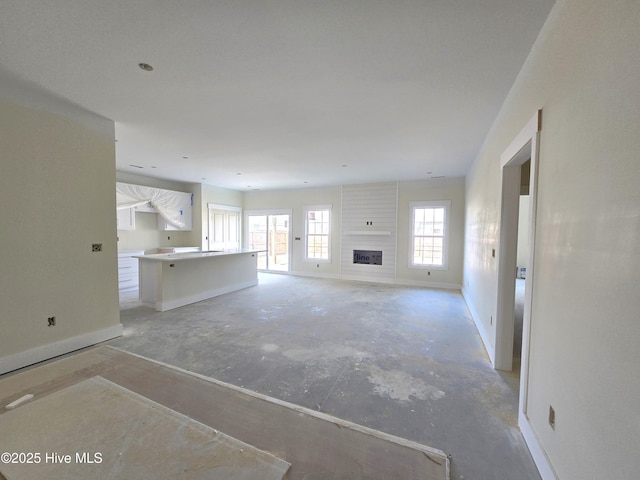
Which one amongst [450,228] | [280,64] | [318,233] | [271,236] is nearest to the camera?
[280,64]

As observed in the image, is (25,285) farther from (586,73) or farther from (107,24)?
(586,73)

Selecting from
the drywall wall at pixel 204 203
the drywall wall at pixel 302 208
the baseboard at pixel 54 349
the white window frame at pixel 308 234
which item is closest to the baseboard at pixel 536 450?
the baseboard at pixel 54 349

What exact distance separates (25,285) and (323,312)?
3617 millimetres

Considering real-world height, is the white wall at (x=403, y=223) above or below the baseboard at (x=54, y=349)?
above

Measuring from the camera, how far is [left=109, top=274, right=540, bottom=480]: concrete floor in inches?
70.8

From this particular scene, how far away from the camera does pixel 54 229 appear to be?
9.20ft

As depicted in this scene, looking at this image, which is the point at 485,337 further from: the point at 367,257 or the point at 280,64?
the point at 367,257

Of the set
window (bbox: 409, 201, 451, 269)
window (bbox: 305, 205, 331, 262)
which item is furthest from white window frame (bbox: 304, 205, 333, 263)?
window (bbox: 409, 201, 451, 269)

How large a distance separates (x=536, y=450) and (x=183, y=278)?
5.05 meters

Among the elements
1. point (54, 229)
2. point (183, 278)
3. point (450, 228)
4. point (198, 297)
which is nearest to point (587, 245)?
point (54, 229)

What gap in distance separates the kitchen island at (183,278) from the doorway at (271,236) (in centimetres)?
258

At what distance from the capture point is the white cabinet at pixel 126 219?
5.95 metres

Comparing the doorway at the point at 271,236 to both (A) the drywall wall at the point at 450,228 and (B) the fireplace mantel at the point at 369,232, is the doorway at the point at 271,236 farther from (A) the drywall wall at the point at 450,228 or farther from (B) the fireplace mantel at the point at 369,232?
(A) the drywall wall at the point at 450,228

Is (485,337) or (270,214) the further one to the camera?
(270,214)
